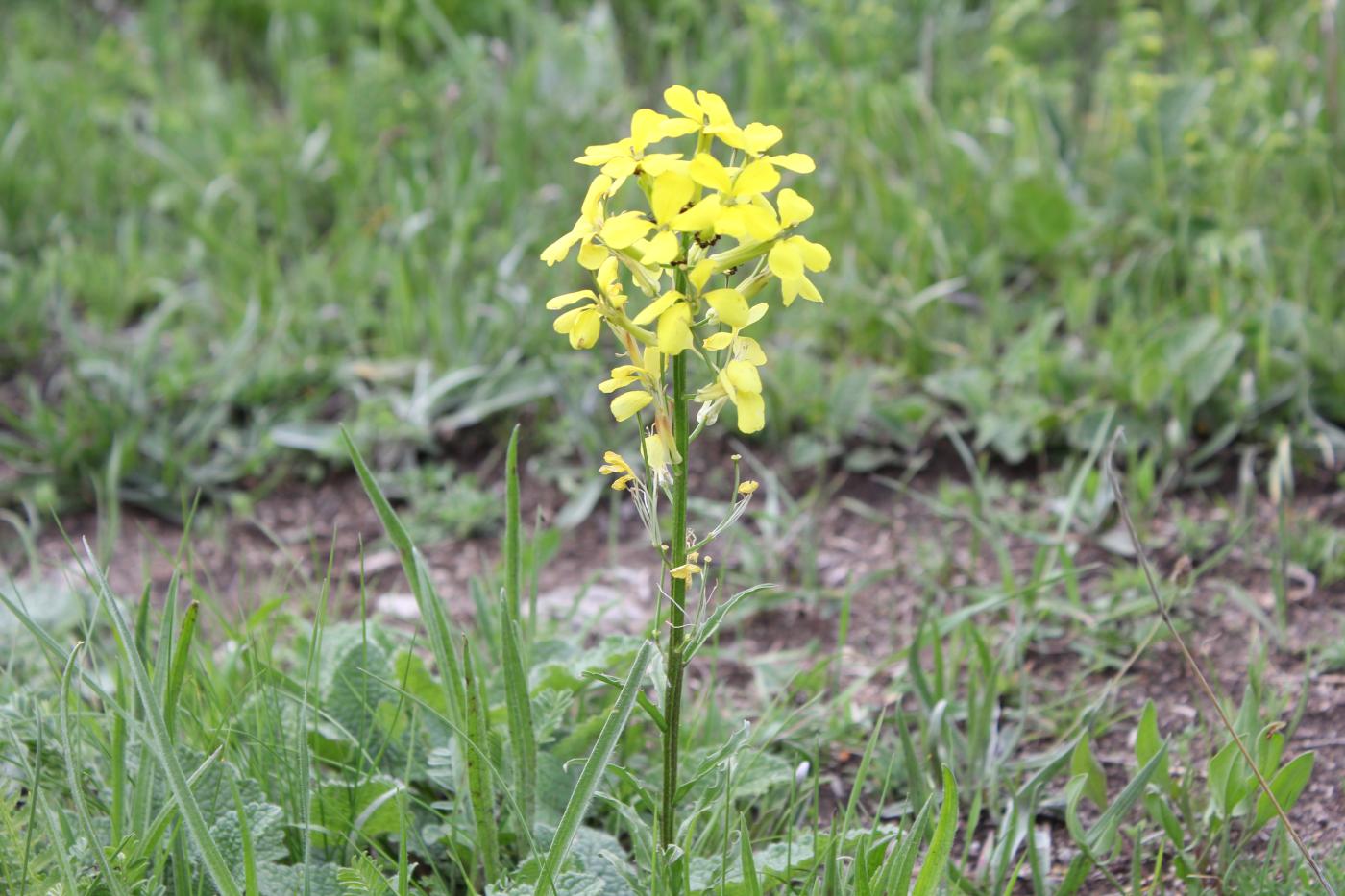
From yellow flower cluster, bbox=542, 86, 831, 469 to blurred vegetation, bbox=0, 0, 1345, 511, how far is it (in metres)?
1.32

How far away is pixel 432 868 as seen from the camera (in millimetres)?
1521

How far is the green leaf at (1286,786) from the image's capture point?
4.93 ft

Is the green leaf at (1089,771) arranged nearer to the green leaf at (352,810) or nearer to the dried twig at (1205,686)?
the dried twig at (1205,686)

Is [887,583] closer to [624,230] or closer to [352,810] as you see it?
[352,810]

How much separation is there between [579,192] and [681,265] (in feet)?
7.28

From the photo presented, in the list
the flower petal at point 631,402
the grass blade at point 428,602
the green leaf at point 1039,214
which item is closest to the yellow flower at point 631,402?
the flower petal at point 631,402

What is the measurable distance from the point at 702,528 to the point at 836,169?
1255mm

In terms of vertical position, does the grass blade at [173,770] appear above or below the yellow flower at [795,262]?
below

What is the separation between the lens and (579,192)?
3299mm

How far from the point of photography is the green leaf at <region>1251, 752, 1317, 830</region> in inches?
59.2

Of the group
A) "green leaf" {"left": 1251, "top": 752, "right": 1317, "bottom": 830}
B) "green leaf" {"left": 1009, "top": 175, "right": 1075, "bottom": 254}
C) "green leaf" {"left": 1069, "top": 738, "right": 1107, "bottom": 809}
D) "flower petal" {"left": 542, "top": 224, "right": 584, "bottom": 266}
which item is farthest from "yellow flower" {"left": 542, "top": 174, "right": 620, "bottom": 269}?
"green leaf" {"left": 1009, "top": 175, "right": 1075, "bottom": 254}

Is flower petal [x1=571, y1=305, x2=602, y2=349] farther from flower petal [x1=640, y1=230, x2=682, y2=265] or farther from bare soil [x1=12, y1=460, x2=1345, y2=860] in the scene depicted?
bare soil [x1=12, y1=460, x2=1345, y2=860]

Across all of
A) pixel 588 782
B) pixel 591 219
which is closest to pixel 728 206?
pixel 591 219

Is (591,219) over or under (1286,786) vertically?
over
